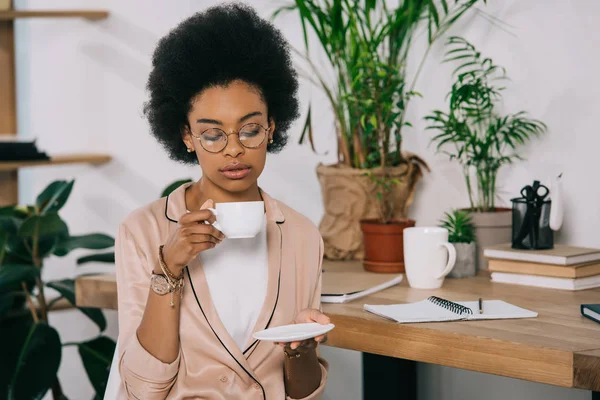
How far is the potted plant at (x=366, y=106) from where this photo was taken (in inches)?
86.9

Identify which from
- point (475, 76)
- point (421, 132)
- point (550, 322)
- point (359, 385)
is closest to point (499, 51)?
point (475, 76)

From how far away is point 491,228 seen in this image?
2170 millimetres

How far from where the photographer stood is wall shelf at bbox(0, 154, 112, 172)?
304 centimetres

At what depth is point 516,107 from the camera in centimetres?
224

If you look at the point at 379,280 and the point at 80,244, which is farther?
the point at 80,244

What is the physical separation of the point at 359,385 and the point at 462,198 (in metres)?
→ 0.72

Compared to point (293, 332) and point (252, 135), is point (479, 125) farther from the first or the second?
point (293, 332)

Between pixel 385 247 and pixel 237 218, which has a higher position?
pixel 237 218

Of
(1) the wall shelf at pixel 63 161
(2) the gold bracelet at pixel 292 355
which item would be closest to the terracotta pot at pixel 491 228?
(2) the gold bracelet at pixel 292 355

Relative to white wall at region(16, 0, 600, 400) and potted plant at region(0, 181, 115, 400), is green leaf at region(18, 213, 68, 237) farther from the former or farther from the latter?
white wall at region(16, 0, 600, 400)

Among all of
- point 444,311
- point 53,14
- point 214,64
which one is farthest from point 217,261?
point 53,14

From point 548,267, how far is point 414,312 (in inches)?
17.2

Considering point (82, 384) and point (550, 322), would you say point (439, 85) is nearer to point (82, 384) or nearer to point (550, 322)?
point (550, 322)

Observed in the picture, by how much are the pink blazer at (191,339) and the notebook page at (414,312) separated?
0.65 feet
